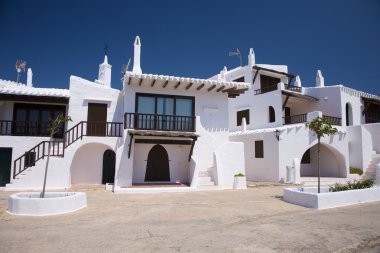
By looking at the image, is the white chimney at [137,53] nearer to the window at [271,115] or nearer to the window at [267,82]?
the window at [271,115]

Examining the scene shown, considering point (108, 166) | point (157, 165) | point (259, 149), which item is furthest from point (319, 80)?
point (108, 166)

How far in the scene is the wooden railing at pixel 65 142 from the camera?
14.4 metres

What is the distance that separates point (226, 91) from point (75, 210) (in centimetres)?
1185

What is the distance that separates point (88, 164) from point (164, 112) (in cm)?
543

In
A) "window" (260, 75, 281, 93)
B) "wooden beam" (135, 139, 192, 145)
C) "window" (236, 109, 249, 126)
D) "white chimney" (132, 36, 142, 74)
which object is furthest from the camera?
"window" (260, 75, 281, 93)

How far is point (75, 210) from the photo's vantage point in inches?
344

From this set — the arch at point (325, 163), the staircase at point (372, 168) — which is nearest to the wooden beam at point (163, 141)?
the arch at point (325, 163)

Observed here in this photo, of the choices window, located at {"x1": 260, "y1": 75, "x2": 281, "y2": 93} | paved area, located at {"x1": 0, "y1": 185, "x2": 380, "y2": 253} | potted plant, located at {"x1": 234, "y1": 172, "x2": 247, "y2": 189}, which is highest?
window, located at {"x1": 260, "y1": 75, "x2": 281, "y2": 93}

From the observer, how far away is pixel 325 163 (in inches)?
861

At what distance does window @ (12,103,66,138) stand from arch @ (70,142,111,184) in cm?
211

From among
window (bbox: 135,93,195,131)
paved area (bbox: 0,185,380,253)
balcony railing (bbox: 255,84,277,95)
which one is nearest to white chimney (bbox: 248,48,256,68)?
balcony railing (bbox: 255,84,277,95)

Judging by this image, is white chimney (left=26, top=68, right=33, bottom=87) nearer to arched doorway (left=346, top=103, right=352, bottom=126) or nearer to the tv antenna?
the tv antenna

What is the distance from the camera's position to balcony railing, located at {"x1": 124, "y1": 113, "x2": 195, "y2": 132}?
15.4 meters

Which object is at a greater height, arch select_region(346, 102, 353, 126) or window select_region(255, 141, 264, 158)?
arch select_region(346, 102, 353, 126)
